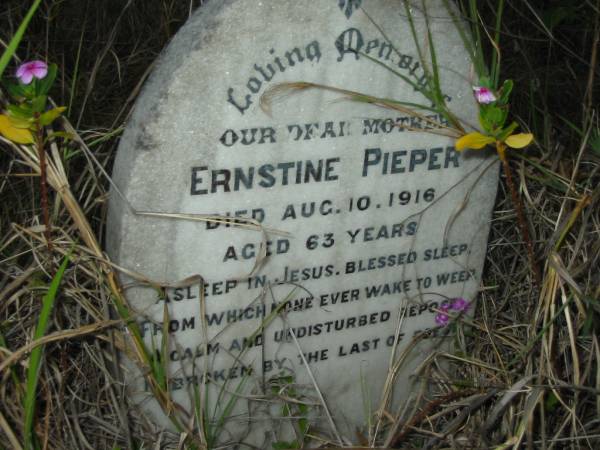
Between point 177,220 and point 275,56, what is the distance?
32 cm

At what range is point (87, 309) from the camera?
1.61 metres

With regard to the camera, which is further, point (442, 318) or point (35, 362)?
point (442, 318)

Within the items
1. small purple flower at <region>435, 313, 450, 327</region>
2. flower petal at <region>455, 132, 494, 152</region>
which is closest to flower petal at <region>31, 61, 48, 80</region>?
flower petal at <region>455, 132, 494, 152</region>

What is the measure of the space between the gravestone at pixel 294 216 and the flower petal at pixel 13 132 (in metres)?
0.15

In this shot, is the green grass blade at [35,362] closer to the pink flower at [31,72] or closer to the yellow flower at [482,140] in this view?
the pink flower at [31,72]

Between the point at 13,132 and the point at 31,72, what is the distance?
0.11 metres

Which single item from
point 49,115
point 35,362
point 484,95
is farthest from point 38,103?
point 484,95

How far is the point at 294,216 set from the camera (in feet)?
5.33

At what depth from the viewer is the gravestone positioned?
4.77 feet

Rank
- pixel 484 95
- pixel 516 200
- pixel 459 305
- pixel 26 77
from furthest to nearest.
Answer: pixel 459 305
pixel 516 200
pixel 484 95
pixel 26 77

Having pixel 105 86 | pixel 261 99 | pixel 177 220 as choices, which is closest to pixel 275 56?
pixel 261 99

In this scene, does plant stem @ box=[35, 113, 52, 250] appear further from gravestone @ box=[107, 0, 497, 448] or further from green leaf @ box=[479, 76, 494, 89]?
green leaf @ box=[479, 76, 494, 89]

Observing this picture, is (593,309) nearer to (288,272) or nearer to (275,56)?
(288,272)

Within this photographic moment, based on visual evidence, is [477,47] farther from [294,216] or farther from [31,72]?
[31,72]
